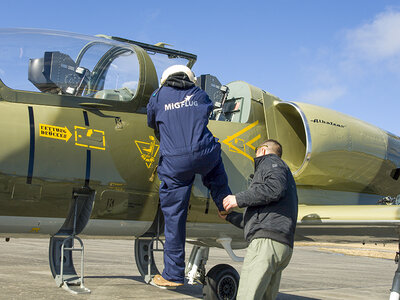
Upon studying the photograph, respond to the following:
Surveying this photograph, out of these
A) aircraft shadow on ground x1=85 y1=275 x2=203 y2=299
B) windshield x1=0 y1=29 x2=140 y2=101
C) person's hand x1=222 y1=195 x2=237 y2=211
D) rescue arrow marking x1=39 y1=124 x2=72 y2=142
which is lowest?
aircraft shadow on ground x1=85 y1=275 x2=203 y2=299

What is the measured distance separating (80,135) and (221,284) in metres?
2.57

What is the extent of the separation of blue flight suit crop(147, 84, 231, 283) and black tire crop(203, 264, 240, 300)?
2142 millimetres

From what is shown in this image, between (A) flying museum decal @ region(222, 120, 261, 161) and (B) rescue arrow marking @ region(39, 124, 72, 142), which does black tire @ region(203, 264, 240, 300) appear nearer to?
(A) flying museum decal @ region(222, 120, 261, 161)

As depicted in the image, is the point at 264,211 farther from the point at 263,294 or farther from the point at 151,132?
the point at 151,132

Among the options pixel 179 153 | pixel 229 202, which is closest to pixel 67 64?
pixel 179 153

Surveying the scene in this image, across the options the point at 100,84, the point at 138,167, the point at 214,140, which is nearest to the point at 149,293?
the point at 138,167

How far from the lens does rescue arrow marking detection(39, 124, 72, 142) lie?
4240 mm

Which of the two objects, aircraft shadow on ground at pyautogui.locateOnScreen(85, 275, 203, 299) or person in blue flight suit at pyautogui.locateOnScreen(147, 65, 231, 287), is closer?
person in blue flight suit at pyautogui.locateOnScreen(147, 65, 231, 287)

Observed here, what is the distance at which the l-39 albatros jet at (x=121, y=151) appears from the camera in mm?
4250

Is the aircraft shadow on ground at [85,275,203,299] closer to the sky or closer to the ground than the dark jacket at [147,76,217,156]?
closer to the ground

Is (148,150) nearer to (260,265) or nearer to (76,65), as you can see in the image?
(76,65)

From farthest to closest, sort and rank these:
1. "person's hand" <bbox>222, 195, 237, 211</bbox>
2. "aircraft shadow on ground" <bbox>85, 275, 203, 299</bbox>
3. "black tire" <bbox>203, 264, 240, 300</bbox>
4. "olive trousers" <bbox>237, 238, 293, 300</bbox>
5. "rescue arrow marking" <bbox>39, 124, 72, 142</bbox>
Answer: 1. "aircraft shadow on ground" <bbox>85, 275, 203, 299</bbox>
2. "black tire" <bbox>203, 264, 240, 300</bbox>
3. "rescue arrow marking" <bbox>39, 124, 72, 142</bbox>
4. "person's hand" <bbox>222, 195, 237, 211</bbox>
5. "olive trousers" <bbox>237, 238, 293, 300</bbox>

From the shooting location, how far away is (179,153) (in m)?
3.63

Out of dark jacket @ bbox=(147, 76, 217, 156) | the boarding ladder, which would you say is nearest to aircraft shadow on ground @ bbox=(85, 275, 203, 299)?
the boarding ladder
